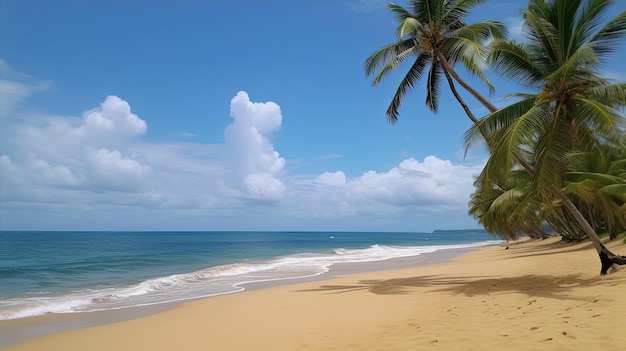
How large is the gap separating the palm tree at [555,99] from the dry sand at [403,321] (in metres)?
2.75

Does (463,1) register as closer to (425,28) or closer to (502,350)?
(425,28)

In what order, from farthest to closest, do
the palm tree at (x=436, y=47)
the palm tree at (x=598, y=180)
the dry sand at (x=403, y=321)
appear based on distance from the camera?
1. the palm tree at (x=598, y=180)
2. the palm tree at (x=436, y=47)
3. the dry sand at (x=403, y=321)

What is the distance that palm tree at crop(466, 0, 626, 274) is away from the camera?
892 cm

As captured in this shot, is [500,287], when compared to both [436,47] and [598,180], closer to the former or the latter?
[436,47]

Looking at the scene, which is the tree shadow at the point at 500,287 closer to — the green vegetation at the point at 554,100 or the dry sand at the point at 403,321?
the dry sand at the point at 403,321

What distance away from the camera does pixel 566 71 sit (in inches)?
344

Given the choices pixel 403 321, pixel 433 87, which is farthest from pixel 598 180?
pixel 403 321

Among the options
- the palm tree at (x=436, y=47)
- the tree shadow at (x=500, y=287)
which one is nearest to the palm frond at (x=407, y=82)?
the palm tree at (x=436, y=47)

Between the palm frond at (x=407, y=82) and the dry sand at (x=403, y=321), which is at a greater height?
the palm frond at (x=407, y=82)

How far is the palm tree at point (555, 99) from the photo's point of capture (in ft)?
29.3

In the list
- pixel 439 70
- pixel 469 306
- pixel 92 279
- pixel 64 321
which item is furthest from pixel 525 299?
pixel 92 279

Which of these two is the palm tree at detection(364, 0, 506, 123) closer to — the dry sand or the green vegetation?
the green vegetation

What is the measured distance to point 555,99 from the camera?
9469 millimetres

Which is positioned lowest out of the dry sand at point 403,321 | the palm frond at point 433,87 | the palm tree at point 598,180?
the dry sand at point 403,321
